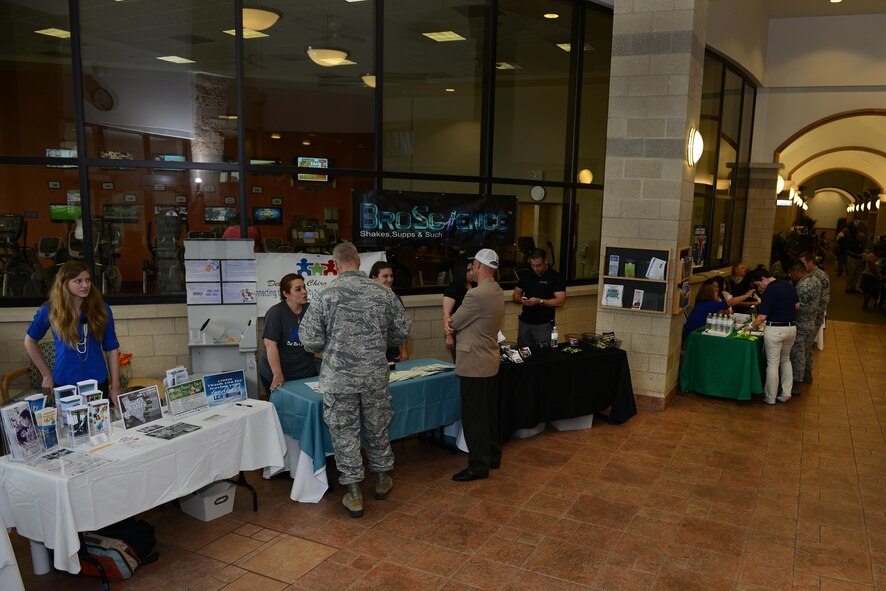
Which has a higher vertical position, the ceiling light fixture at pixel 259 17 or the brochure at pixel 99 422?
the ceiling light fixture at pixel 259 17

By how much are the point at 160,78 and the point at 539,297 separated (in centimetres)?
431

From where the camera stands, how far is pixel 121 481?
333 centimetres

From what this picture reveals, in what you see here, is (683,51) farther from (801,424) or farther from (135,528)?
(135,528)

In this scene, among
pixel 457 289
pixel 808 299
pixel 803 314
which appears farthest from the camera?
pixel 803 314

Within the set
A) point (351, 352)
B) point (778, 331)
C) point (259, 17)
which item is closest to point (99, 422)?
point (351, 352)

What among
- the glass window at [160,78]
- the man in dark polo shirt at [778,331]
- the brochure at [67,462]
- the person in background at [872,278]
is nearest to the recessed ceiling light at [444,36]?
the glass window at [160,78]

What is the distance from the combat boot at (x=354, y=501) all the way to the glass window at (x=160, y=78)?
12.5 feet

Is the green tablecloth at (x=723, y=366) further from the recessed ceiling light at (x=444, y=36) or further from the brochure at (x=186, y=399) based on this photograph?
the brochure at (x=186, y=399)

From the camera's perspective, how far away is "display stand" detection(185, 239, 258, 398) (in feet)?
19.6

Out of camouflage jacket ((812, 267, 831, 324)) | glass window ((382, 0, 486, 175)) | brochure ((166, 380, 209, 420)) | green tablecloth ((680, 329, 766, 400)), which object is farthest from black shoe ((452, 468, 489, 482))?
camouflage jacket ((812, 267, 831, 324))

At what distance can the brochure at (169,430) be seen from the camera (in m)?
3.68

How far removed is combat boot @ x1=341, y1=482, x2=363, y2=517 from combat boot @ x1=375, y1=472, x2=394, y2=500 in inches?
9.2

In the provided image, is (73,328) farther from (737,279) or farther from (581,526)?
(737,279)

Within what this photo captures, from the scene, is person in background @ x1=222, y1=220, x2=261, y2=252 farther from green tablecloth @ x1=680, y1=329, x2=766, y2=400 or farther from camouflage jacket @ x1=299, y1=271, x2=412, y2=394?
green tablecloth @ x1=680, y1=329, x2=766, y2=400
